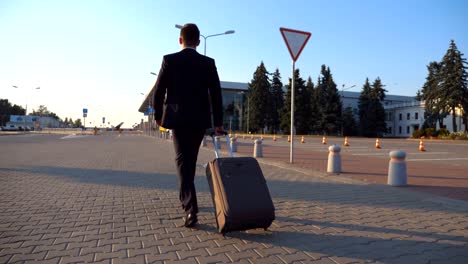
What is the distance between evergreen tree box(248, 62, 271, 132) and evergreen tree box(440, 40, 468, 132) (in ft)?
96.5

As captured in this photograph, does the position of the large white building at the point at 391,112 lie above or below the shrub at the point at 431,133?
above

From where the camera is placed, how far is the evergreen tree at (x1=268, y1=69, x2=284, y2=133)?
73.3 metres

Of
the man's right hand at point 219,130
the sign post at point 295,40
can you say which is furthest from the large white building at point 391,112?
the man's right hand at point 219,130

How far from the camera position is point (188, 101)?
4133mm

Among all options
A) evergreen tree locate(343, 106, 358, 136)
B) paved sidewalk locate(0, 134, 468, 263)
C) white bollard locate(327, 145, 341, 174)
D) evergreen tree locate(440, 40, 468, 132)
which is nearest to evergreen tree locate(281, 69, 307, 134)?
evergreen tree locate(343, 106, 358, 136)

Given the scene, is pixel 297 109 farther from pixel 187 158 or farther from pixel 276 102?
pixel 187 158

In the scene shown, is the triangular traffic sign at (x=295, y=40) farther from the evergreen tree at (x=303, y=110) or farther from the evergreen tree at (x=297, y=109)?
the evergreen tree at (x=303, y=110)

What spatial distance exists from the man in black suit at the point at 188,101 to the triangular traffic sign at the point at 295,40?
6.94 metres

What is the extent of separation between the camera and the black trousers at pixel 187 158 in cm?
423

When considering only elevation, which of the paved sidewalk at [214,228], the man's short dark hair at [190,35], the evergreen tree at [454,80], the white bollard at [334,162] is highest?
the evergreen tree at [454,80]

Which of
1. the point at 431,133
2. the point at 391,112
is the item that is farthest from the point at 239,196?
the point at 391,112

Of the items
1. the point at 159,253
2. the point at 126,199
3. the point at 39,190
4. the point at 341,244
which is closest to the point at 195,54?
the point at 159,253

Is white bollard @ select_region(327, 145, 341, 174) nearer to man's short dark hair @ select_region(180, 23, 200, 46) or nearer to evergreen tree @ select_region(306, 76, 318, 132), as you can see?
man's short dark hair @ select_region(180, 23, 200, 46)

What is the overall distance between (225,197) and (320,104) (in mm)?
68455
